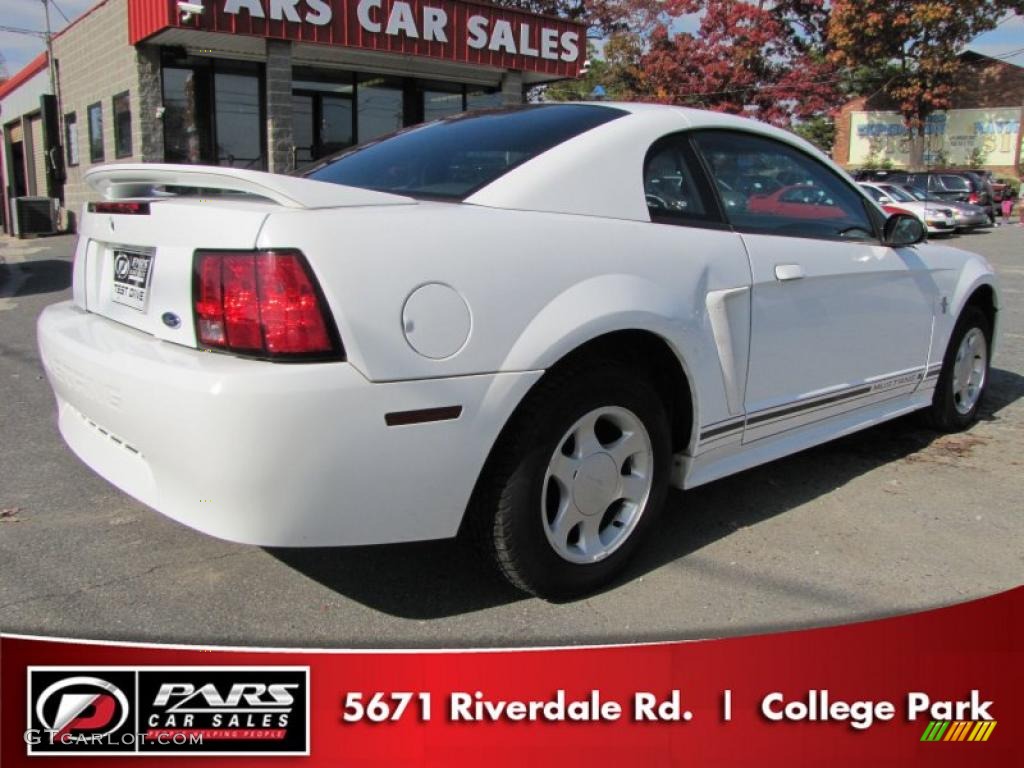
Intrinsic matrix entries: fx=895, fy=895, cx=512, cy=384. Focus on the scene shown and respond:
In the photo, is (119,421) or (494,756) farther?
(119,421)

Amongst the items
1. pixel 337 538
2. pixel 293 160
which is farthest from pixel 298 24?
pixel 337 538

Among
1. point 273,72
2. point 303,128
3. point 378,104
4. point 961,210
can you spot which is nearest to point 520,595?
point 273,72

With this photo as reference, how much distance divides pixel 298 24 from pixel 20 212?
821cm

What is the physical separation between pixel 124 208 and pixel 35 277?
10324 millimetres

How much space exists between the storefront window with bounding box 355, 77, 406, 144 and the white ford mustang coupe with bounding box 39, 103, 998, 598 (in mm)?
13374

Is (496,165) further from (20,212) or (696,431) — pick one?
(20,212)

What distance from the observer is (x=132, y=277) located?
2.75 metres

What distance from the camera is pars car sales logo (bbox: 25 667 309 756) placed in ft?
7.10

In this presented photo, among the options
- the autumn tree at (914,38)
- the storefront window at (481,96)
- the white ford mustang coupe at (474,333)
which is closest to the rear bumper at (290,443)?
the white ford mustang coupe at (474,333)

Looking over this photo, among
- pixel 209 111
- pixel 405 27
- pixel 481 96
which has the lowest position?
pixel 209 111

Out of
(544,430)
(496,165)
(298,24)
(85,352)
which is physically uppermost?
(298,24)

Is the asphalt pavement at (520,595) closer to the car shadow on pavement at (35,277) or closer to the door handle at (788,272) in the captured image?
the door handle at (788,272)

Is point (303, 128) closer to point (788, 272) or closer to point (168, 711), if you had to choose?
point (788, 272)

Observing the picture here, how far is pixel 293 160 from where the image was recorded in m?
14.4
